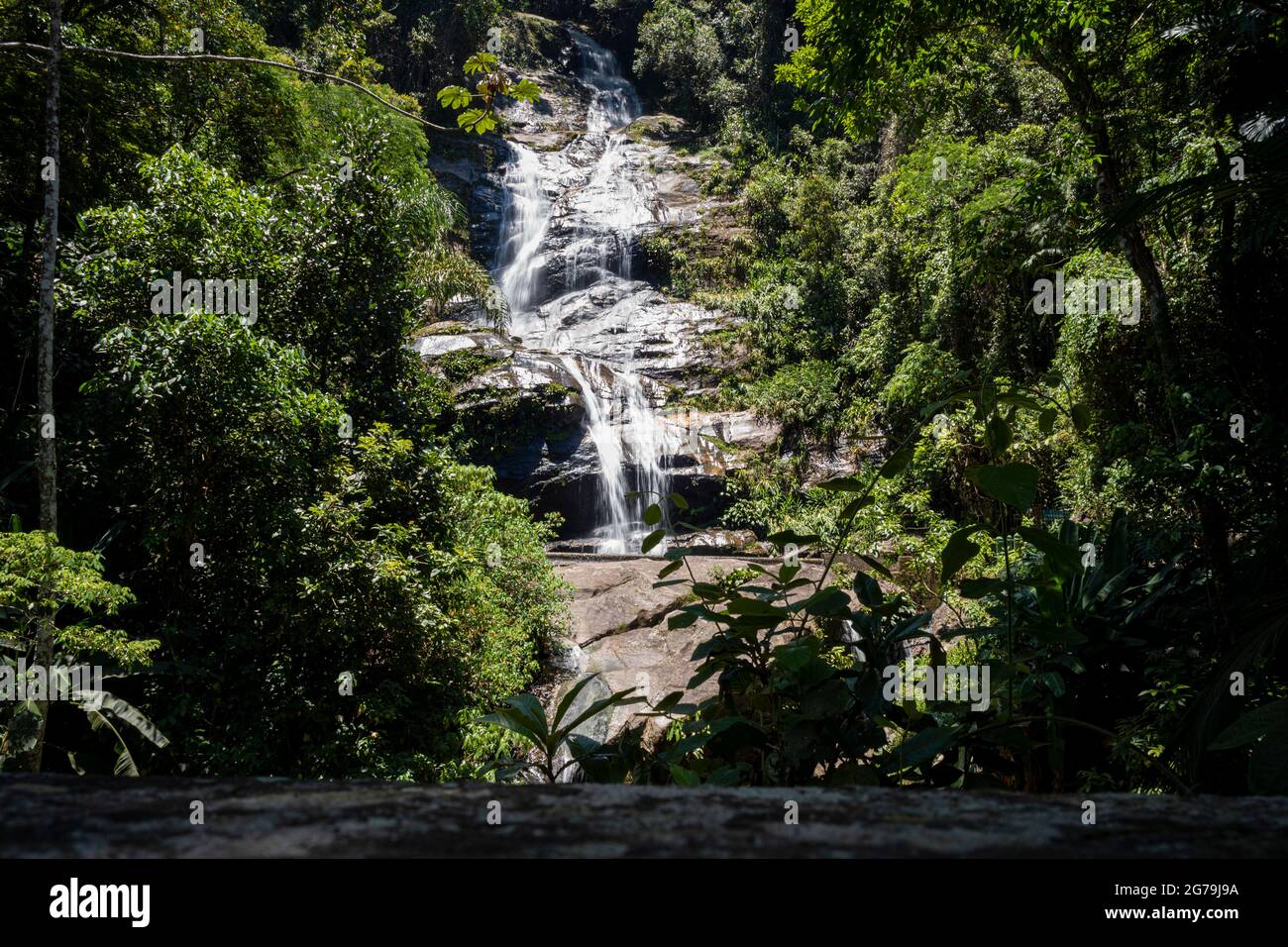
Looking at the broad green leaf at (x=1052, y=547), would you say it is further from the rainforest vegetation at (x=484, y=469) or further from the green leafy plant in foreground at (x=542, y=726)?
the green leafy plant in foreground at (x=542, y=726)

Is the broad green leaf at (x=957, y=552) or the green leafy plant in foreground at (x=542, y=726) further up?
the broad green leaf at (x=957, y=552)

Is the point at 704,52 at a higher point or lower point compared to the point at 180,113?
higher

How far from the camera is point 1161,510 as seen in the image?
5.95 metres

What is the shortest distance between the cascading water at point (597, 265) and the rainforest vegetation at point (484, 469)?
17.7 ft

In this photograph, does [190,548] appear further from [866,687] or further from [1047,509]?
[1047,509]

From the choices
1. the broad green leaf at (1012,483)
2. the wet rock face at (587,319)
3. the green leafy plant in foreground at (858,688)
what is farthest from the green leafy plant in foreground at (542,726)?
the wet rock face at (587,319)

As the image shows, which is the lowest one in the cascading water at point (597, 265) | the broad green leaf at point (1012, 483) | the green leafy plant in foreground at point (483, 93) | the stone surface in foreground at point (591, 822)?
the stone surface in foreground at point (591, 822)

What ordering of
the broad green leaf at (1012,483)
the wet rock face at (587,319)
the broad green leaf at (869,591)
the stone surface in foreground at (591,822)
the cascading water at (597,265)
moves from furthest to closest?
the cascading water at (597,265), the wet rock face at (587,319), the broad green leaf at (869,591), the broad green leaf at (1012,483), the stone surface in foreground at (591,822)

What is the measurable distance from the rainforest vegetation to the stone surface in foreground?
86 cm

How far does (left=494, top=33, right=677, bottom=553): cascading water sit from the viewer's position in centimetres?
1418

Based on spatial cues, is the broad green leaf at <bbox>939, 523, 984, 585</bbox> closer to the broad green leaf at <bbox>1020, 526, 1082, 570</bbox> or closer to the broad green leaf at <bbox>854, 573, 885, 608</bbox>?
the broad green leaf at <bbox>1020, 526, 1082, 570</bbox>

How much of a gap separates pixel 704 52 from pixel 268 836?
29.2 meters

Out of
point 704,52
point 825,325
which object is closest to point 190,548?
point 825,325

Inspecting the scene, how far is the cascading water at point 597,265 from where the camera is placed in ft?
46.5
